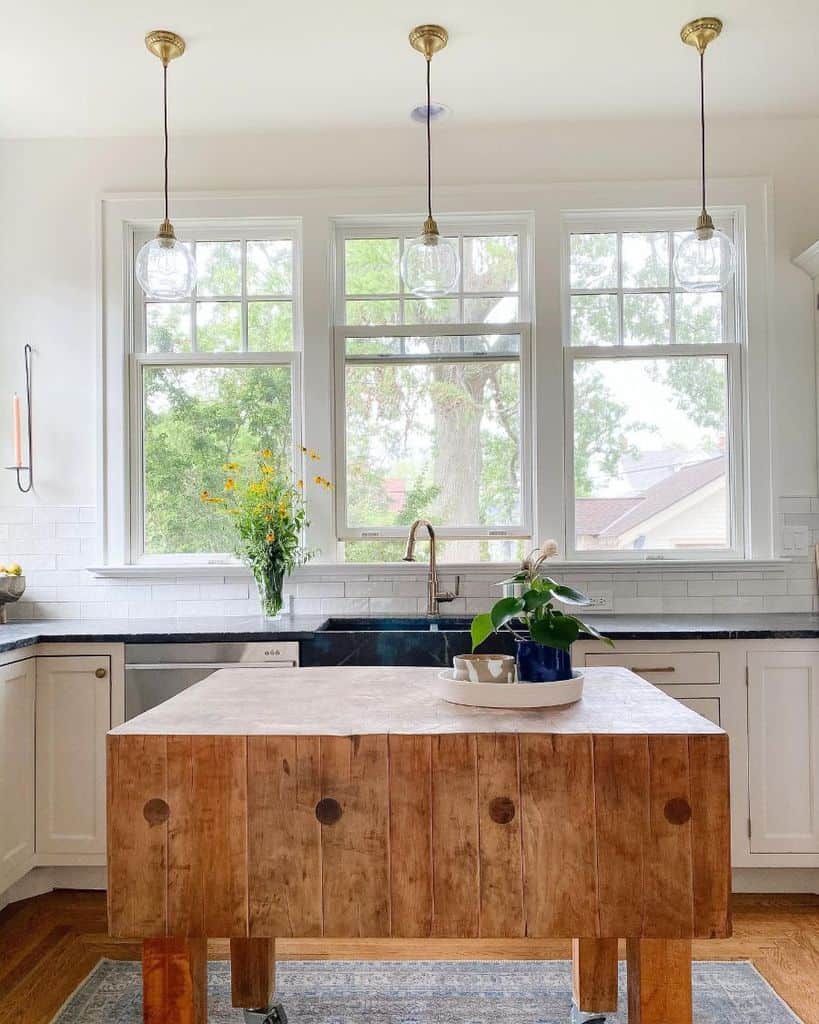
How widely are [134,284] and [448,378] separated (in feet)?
5.04

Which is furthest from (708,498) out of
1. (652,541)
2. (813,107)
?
(813,107)

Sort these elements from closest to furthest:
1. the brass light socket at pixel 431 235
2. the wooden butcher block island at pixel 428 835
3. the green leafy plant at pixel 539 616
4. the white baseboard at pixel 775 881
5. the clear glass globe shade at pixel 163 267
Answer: the wooden butcher block island at pixel 428 835, the green leafy plant at pixel 539 616, the brass light socket at pixel 431 235, the clear glass globe shade at pixel 163 267, the white baseboard at pixel 775 881

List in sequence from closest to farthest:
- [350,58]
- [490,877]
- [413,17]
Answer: [490,877], [413,17], [350,58]

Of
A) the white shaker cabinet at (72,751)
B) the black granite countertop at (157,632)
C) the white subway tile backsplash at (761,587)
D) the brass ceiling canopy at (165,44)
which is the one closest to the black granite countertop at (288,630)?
the black granite countertop at (157,632)

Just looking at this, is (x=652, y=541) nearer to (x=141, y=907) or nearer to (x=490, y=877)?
(x=490, y=877)

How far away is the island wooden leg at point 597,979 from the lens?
2.15 meters

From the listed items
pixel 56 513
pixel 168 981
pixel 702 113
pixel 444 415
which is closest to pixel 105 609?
pixel 56 513

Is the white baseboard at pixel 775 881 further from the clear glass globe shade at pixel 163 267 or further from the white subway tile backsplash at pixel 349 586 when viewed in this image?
the clear glass globe shade at pixel 163 267

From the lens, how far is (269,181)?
3.73 meters

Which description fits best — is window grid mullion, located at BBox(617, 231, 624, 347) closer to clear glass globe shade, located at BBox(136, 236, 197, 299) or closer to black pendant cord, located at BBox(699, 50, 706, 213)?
black pendant cord, located at BBox(699, 50, 706, 213)

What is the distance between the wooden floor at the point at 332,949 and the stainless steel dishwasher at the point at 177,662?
2.46 ft

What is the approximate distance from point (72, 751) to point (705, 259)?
2.84 metres

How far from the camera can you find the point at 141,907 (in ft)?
4.72

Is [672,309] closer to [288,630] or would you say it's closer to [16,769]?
[288,630]
